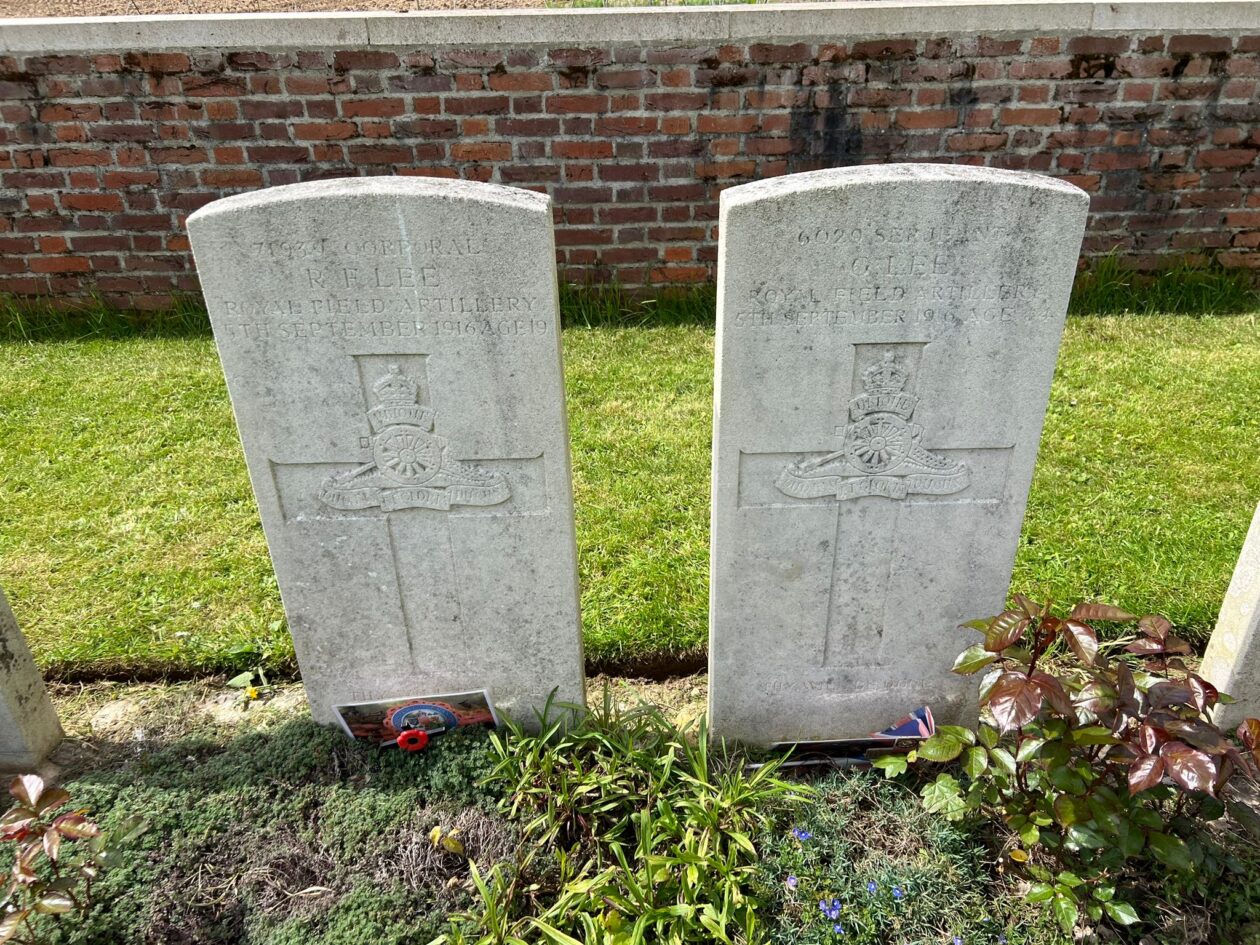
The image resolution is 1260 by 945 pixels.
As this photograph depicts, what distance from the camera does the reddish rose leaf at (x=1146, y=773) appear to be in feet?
6.56

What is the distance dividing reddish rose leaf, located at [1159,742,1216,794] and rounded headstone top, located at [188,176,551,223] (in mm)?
1965

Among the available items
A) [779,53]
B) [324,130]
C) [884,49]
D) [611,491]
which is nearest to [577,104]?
[779,53]

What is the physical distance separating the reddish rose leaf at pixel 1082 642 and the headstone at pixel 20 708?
119 inches

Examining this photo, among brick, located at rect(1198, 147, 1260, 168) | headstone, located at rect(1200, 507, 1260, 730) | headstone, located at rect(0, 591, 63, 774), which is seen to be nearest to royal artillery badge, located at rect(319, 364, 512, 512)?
headstone, located at rect(0, 591, 63, 774)

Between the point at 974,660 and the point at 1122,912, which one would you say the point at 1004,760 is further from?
the point at 1122,912

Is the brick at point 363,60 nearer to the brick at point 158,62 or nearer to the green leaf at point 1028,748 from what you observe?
the brick at point 158,62

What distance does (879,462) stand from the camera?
2365 millimetres

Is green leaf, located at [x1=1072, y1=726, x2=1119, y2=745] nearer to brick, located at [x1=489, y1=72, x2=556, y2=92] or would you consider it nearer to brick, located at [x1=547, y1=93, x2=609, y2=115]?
brick, located at [x1=547, y1=93, x2=609, y2=115]

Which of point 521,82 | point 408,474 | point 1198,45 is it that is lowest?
point 408,474

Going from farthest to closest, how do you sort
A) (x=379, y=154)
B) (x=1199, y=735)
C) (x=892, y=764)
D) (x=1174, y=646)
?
(x=379, y=154) < (x=892, y=764) < (x=1174, y=646) < (x=1199, y=735)

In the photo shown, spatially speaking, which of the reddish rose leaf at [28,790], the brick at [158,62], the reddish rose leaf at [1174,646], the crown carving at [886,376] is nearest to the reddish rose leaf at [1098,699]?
the reddish rose leaf at [1174,646]

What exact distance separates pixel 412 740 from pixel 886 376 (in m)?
1.77

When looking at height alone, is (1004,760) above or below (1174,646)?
below

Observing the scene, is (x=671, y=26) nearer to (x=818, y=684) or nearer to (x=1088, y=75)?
(x=1088, y=75)
